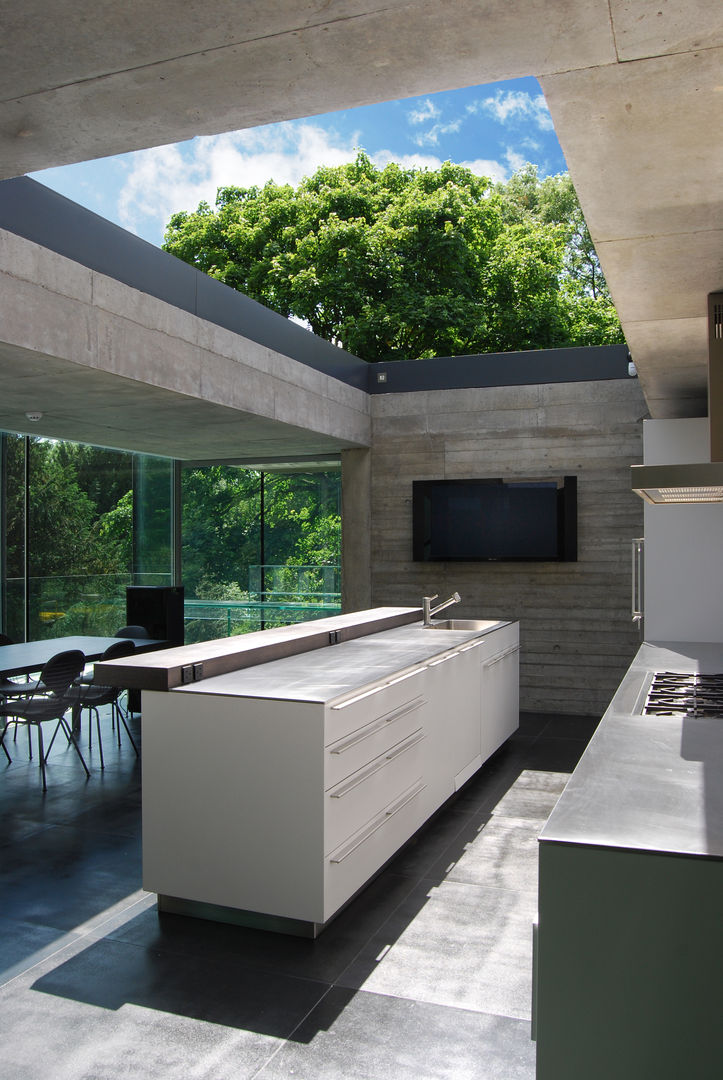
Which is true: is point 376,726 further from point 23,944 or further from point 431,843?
point 23,944

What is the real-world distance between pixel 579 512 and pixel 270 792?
4.96 meters

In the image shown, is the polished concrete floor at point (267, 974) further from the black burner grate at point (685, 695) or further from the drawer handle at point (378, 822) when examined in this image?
the black burner grate at point (685, 695)

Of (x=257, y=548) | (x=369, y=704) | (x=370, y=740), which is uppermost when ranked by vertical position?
(x=257, y=548)

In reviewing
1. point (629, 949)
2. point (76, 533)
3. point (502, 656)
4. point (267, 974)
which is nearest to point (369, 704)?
point (267, 974)

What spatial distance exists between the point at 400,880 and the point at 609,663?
409 cm

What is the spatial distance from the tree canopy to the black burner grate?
13.5 metres

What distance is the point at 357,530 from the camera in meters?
8.15

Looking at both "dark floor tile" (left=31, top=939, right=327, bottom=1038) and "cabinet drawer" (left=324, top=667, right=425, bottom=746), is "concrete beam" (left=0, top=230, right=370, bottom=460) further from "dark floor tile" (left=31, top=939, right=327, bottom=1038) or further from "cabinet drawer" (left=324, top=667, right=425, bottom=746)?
"dark floor tile" (left=31, top=939, right=327, bottom=1038)

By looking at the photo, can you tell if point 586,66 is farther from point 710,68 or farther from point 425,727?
point 425,727

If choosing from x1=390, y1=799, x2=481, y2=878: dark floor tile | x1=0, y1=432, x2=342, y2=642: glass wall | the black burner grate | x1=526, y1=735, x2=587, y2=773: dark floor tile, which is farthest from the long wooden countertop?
x1=0, y1=432, x2=342, y2=642: glass wall

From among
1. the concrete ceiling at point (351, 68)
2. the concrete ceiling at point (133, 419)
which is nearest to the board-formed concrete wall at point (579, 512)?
the concrete ceiling at point (133, 419)

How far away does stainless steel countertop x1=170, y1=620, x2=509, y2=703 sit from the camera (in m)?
3.32

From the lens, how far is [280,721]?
125 inches

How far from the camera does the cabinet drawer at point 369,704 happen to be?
10.5 ft
